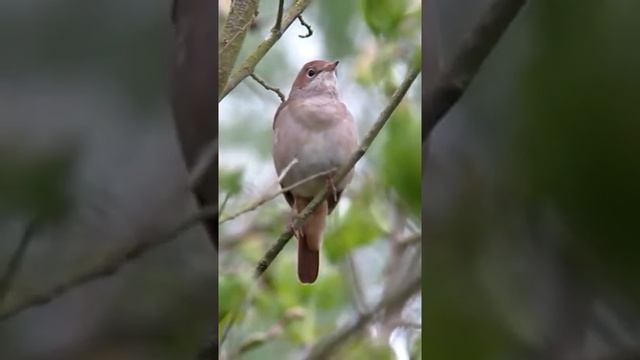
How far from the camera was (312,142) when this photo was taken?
1437 mm

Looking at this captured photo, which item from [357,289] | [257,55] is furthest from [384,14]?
[357,289]

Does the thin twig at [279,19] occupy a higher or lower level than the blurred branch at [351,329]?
higher

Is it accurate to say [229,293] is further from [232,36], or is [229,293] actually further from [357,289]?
[232,36]

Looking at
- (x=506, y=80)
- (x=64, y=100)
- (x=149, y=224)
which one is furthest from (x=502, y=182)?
(x=64, y=100)

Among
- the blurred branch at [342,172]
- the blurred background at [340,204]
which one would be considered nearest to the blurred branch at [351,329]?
the blurred background at [340,204]

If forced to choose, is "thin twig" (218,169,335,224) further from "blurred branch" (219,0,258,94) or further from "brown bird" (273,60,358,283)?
"blurred branch" (219,0,258,94)

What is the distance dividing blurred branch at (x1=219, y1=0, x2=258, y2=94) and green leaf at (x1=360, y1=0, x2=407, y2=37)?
0.19 m

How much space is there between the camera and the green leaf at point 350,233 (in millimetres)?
1462

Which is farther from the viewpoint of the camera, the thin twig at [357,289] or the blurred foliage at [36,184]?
the thin twig at [357,289]

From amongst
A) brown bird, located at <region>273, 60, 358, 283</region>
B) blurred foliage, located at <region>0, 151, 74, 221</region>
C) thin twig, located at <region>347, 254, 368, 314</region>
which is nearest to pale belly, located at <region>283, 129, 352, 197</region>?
brown bird, located at <region>273, 60, 358, 283</region>

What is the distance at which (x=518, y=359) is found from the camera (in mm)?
1478

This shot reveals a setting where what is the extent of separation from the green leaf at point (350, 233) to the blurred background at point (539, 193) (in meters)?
0.10

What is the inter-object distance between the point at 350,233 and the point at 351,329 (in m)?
0.15

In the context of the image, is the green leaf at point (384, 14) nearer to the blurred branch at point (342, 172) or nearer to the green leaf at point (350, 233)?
the blurred branch at point (342, 172)
